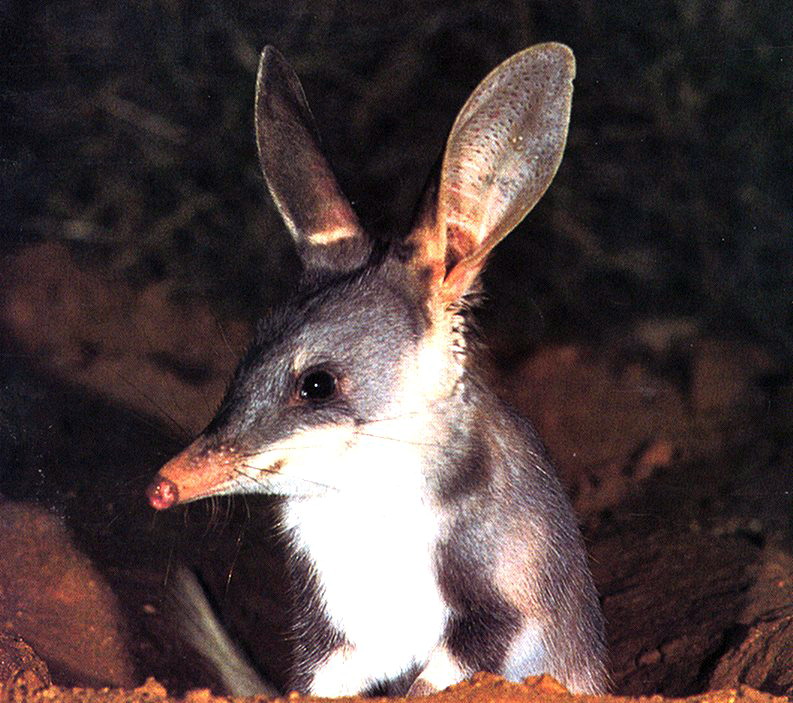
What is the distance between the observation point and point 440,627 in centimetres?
364

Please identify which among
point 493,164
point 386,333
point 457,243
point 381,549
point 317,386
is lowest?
point 381,549

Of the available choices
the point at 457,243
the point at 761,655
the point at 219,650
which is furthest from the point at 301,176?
the point at 761,655

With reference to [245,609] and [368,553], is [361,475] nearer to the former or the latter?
[368,553]

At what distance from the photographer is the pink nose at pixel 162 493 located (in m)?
3.36

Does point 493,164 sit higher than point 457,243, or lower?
higher

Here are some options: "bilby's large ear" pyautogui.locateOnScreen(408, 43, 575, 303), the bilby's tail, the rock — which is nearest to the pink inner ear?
"bilby's large ear" pyautogui.locateOnScreen(408, 43, 575, 303)

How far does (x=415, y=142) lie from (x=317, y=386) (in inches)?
110

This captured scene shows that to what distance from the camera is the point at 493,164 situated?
3.63 meters

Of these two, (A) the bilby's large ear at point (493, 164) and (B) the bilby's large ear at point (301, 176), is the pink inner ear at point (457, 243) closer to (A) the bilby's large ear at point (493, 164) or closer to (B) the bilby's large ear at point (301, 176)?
(A) the bilby's large ear at point (493, 164)

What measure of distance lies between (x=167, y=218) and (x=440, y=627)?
297 centimetres

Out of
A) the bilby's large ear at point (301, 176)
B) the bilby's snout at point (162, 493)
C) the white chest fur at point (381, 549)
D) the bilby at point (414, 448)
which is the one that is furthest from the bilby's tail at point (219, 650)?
the bilby's large ear at point (301, 176)

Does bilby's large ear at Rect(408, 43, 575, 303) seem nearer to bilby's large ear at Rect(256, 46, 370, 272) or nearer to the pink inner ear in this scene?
the pink inner ear

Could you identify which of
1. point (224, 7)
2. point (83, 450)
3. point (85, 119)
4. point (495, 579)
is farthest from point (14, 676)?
point (224, 7)

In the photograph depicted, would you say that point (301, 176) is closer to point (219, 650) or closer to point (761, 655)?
point (219, 650)
